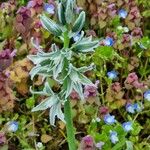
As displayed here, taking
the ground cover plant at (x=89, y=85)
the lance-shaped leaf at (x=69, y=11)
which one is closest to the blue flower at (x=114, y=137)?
the ground cover plant at (x=89, y=85)

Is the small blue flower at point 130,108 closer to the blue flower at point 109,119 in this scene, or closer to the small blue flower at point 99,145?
the blue flower at point 109,119

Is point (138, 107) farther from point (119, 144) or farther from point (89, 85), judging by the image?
point (89, 85)

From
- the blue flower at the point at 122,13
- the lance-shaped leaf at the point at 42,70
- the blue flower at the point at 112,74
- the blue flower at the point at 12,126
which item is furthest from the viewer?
the blue flower at the point at 122,13

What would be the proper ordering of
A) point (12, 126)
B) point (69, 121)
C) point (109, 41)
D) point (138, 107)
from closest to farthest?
point (69, 121) < point (12, 126) < point (138, 107) < point (109, 41)

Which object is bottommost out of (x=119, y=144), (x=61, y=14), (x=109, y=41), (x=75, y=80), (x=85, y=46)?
(x=119, y=144)

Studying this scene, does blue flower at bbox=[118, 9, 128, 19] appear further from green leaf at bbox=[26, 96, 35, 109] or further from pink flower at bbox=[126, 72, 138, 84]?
green leaf at bbox=[26, 96, 35, 109]

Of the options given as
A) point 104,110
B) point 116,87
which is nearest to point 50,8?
point 116,87

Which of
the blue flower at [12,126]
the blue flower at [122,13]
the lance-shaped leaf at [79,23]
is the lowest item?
the blue flower at [12,126]

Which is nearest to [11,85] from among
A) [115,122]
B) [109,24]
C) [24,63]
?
[24,63]
